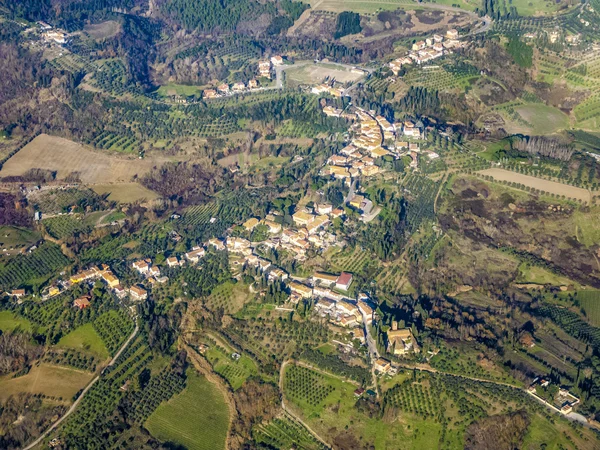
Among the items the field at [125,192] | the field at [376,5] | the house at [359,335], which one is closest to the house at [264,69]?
the field at [376,5]

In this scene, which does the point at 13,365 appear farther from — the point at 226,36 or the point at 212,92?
the point at 226,36

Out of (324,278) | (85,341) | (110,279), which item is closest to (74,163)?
(110,279)

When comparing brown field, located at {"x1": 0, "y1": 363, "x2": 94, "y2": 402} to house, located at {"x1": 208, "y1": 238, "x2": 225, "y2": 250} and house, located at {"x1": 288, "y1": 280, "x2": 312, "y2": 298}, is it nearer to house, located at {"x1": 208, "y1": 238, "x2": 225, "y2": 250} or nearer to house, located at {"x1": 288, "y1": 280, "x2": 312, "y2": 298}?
house, located at {"x1": 288, "y1": 280, "x2": 312, "y2": 298}

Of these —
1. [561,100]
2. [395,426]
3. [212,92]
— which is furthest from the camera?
[212,92]

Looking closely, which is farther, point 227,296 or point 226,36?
point 226,36

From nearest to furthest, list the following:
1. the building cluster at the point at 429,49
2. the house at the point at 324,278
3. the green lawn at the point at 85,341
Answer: the green lawn at the point at 85,341 → the house at the point at 324,278 → the building cluster at the point at 429,49

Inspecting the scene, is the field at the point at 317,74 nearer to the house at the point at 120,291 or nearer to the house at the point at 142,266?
the house at the point at 142,266

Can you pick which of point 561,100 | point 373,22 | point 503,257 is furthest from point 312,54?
point 503,257
